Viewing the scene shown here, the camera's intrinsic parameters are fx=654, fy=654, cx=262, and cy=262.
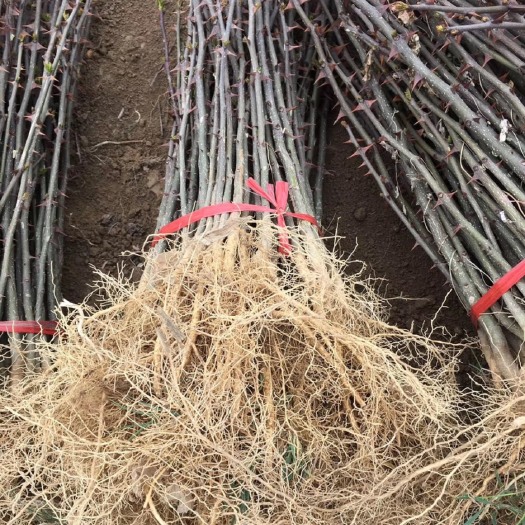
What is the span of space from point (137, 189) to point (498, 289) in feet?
4.82

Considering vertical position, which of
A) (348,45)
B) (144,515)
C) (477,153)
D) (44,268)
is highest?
(348,45)

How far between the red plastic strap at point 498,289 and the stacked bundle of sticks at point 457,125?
2 cm

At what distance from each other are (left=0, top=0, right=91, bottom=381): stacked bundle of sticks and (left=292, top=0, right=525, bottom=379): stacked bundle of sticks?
89cm

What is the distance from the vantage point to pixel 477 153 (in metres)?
1.88

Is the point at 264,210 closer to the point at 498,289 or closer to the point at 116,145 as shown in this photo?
the point at 498,289

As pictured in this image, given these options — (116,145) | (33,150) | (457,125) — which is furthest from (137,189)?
(457,125)

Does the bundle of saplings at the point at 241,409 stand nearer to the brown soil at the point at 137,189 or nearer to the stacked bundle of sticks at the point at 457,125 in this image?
the stacked bundle of sticks at the point at 457,125

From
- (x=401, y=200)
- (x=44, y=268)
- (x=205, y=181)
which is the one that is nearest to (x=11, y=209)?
(x=44, y=268)

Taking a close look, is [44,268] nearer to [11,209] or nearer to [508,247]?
[11,209]

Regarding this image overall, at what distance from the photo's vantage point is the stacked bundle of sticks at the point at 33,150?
2043 mm

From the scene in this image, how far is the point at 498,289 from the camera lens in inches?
69.6

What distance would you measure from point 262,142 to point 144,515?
111 cm

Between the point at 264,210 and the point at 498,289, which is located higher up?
the point at 264,210

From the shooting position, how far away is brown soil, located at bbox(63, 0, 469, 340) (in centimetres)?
235
